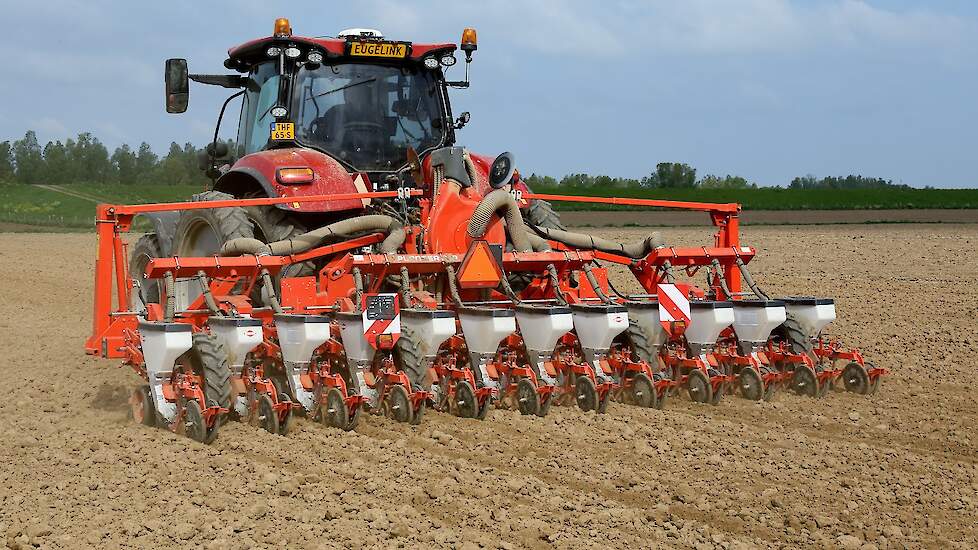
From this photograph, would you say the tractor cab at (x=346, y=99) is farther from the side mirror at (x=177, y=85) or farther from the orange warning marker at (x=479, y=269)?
the orange warning marker at (x=479, y=269)

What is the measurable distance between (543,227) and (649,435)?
2.36 m

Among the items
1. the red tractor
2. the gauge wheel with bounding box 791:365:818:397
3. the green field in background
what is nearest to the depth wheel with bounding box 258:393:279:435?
the red tractor

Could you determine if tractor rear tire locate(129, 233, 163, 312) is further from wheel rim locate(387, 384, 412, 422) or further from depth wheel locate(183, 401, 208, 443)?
wheel rim locate(387, 384, 412, 422)

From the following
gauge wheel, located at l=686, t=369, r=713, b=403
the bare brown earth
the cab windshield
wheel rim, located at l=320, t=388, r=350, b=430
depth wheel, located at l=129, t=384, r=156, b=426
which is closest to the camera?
wheel rim, located at l=320, t=388, r=350, b=430

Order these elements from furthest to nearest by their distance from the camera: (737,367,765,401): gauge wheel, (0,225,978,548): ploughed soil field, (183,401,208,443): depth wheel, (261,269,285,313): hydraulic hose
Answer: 1. (737,367,765,401): gauge wheel
2. (261,269,285,313): hydraulic hose
3. (183,401,208,443): depth wheel
4. (0,225,978,548): ploughed soil field

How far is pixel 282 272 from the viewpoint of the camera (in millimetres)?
6340

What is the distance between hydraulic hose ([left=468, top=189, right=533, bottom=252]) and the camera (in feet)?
19.7

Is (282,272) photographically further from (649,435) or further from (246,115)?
(649,435)

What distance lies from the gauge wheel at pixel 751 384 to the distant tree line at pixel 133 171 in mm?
26553

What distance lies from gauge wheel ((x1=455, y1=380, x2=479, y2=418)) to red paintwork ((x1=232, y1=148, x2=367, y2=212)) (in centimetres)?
151

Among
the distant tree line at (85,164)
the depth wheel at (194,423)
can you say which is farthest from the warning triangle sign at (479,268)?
the distant tree line at (85,164)

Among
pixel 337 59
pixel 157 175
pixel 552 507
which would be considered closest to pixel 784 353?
pixel 552 507

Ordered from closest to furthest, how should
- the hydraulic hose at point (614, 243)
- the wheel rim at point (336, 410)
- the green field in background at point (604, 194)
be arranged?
the wheel rim at point (336, 410) → the hydraulic hose at point (614, 243) → the green field in background at point (604, 194)

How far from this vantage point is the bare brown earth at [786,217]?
82.1 feet
